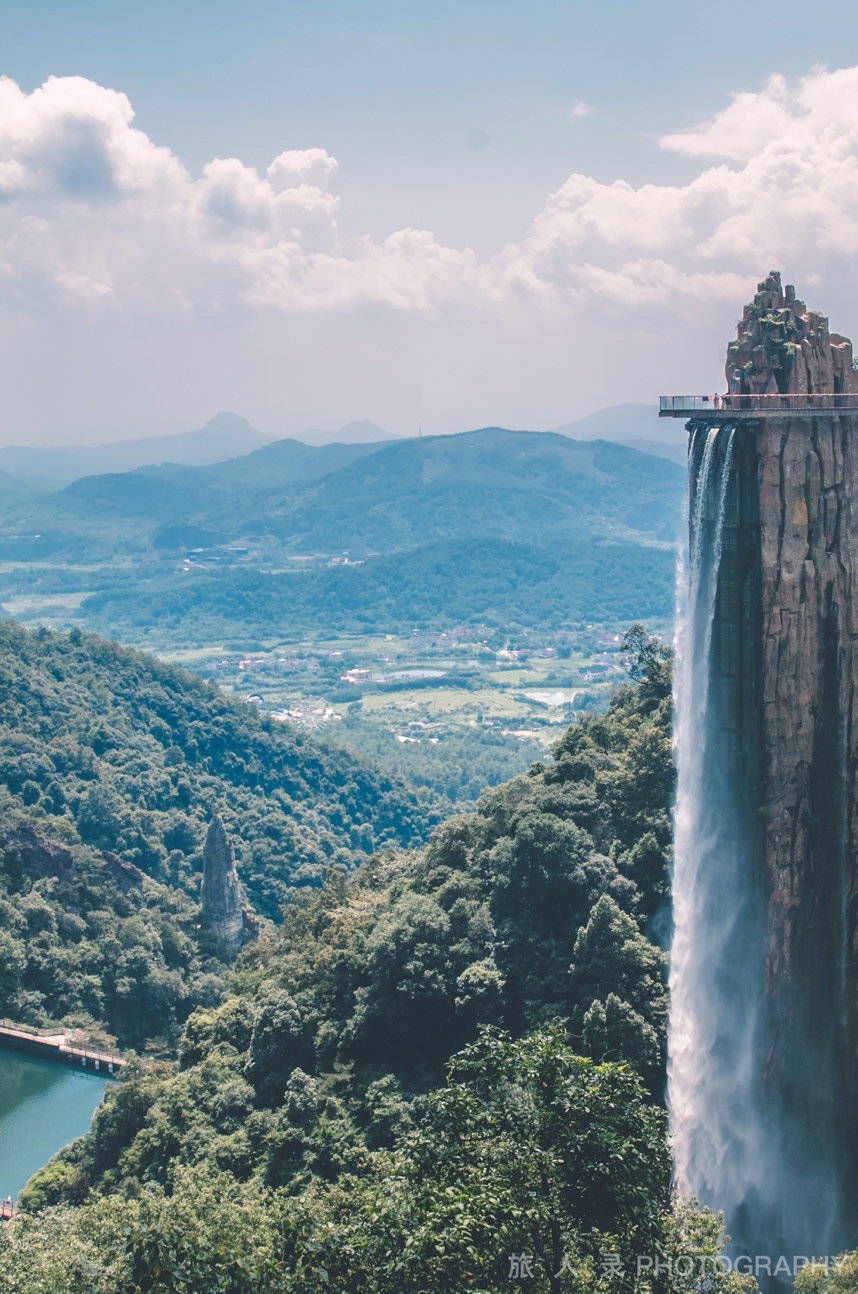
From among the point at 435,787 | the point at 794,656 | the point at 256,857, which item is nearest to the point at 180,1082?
the point at 794,656

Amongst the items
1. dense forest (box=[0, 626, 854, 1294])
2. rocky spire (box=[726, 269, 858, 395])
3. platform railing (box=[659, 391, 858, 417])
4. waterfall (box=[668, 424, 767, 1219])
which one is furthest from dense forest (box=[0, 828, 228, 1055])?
rocky spire (box=[726, 269, 858, 395])

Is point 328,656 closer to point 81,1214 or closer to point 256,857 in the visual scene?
point 256,857

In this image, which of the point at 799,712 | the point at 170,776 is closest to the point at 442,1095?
the point at 799,712

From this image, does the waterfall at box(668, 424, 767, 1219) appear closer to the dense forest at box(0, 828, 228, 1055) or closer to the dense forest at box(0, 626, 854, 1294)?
the dense forest at box(0, 626, 854, 1294)

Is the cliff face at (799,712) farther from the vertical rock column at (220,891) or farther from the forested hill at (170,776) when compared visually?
the forested hill at (170,776)

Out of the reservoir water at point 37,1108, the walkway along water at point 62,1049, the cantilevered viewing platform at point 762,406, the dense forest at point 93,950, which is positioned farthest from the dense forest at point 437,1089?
the cantilevered viewing platform at point 762,406

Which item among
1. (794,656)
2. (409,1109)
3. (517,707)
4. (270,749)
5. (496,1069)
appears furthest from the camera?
(517,707)

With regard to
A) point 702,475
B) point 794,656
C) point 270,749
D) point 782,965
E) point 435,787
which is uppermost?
point 702,475
